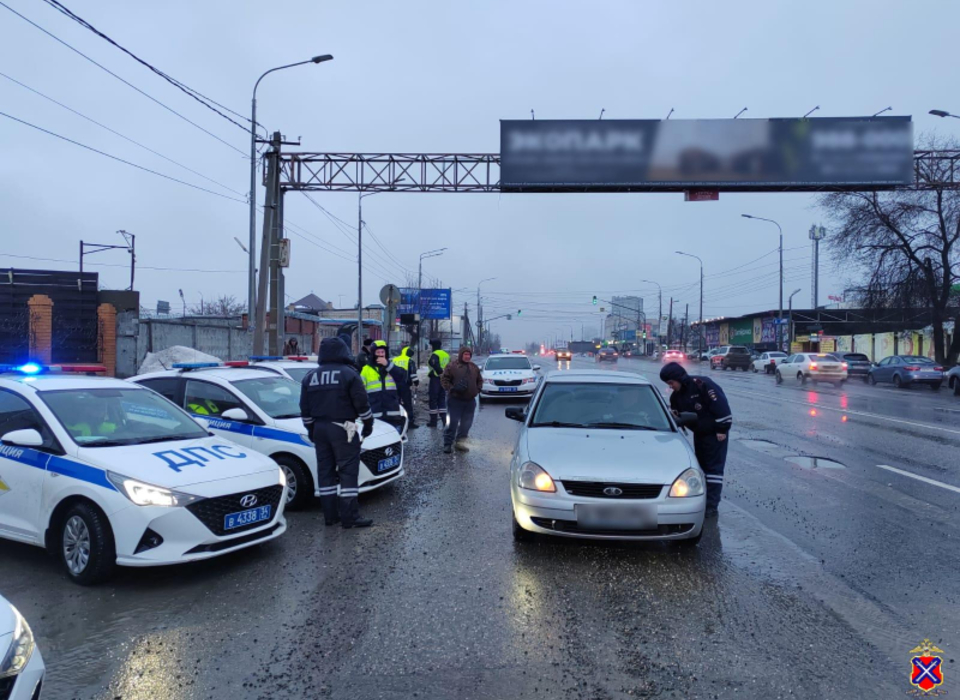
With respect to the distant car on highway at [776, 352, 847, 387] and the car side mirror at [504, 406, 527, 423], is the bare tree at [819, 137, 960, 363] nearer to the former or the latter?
the distant car on highway at [776, 352, 847, 387]

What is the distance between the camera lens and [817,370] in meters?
30.5

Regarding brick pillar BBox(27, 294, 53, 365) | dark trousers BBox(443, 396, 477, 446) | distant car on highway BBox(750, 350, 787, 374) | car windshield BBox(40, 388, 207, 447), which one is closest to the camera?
car windshield BBox(40, 388, 207, 447)

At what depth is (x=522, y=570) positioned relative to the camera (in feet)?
17.2

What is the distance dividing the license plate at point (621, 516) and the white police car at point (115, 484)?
255 centimetres

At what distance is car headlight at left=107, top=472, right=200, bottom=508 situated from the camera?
4828mm

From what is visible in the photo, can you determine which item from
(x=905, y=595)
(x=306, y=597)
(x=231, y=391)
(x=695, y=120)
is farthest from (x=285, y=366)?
(x=695, y=120)

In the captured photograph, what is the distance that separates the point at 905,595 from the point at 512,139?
19618 mm

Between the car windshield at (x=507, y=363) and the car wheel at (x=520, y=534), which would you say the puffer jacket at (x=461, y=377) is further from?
the car windshield at (x=507, y=363)

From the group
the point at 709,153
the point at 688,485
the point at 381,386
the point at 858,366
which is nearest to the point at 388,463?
the point at 381,386

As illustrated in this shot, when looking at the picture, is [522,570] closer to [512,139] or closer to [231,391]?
[231,391]

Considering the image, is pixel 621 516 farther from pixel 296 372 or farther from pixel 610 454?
pixel 296 372

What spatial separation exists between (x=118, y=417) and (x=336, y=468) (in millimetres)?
1949

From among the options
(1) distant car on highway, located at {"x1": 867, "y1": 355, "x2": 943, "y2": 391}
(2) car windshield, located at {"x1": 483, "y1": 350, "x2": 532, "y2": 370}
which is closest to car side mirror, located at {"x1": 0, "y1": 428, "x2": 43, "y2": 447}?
(2) car windshield, located at {"x1": 483, "y1": 350, "x2": 532, "y2": 370}

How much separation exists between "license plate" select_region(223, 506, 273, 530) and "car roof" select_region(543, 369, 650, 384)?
10.4 ft
